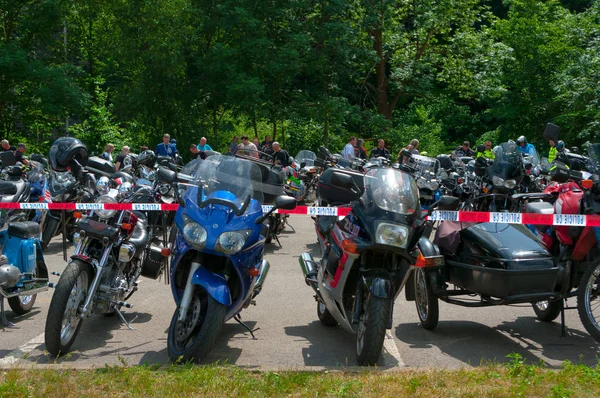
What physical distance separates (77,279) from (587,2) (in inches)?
1466

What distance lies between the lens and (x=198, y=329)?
558cm

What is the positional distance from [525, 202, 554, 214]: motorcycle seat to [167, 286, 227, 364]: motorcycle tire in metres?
3.17

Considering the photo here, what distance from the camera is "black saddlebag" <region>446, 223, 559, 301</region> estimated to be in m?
6.10

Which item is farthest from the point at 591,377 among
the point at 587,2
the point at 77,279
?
the point at 587,2

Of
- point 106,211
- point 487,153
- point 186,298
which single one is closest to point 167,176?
point 106,211

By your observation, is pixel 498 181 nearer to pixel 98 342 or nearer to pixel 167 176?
pixel 167 176

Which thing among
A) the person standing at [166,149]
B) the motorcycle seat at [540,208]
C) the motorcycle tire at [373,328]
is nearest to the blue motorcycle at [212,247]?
the motorcycle tire at [373,328]

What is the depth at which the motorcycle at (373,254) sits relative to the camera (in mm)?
5480

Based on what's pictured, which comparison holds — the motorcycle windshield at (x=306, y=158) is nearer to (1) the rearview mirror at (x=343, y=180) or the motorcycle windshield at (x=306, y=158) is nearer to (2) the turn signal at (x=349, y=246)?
(1) the rearview mirror at (x=343, y=180)

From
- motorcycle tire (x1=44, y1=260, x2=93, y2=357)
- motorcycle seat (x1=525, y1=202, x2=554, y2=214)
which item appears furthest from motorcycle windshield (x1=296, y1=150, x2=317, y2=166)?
motorcycle tire (x1=44, y1=260, x2=93, y2=357)

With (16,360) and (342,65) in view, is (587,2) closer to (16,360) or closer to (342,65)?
(342,65)

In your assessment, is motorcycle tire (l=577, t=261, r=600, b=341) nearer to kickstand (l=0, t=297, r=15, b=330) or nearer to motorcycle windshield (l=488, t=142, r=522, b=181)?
→ motorcycle windshield (l=488, t=142, r=522, b=181)

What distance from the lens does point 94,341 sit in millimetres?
6371

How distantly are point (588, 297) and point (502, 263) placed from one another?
713 millimetres
